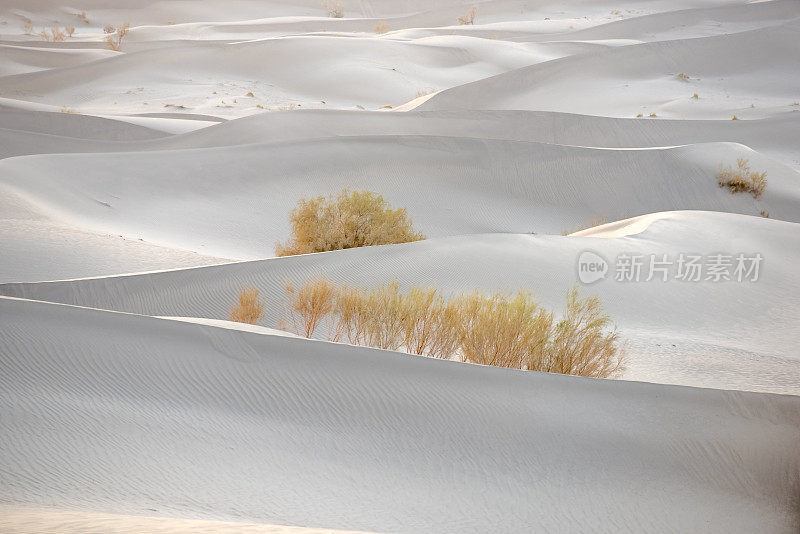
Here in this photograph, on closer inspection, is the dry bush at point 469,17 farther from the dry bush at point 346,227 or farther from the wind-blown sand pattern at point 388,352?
the dry bush at point 346,227

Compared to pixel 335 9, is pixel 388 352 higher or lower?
lower

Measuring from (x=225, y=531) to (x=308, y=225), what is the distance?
7695 millimetres

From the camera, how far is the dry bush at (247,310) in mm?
6613

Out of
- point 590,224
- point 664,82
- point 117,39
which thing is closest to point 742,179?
point 590,224

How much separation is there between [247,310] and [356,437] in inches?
111

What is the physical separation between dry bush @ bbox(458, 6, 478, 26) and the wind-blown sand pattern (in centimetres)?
2645

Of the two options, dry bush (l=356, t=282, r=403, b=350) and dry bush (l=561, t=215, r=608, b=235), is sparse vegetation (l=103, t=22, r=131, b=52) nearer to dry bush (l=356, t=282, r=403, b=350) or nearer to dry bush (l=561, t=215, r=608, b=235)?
dry bush (l=561, t=215, r=608, b=235)

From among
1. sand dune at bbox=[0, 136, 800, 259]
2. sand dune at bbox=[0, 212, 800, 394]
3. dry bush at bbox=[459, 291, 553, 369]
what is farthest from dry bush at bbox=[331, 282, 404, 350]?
sand dune at bbox=[0, 136, 800, 259]

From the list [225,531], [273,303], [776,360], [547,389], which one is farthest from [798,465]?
[273,303]

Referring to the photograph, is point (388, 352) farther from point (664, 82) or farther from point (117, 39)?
point (117, 39)

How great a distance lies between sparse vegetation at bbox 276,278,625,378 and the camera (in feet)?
19.0

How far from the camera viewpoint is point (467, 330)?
5.96 m

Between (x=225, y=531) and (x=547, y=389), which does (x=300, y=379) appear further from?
(x=225, y=531)

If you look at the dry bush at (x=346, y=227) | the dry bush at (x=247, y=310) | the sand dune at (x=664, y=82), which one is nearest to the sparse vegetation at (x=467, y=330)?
the dry bush at (x=247, y=310)
